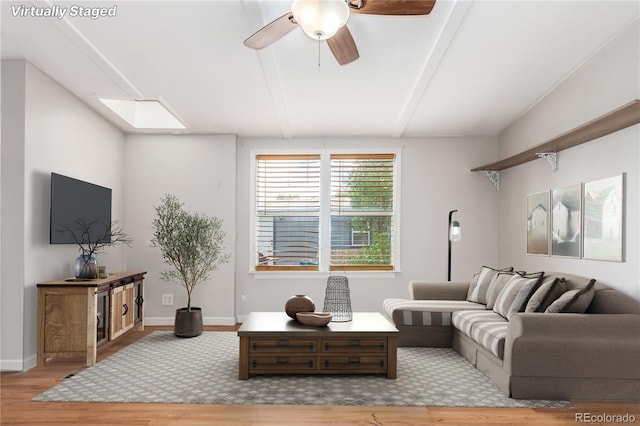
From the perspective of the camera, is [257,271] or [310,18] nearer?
[310,18]

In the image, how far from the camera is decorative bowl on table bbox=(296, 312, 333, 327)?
4145 mm

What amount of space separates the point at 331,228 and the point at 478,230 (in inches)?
77.6

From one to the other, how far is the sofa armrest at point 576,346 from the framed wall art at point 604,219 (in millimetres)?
675

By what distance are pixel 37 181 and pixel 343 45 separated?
3.00m

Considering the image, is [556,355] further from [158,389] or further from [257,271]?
[257,271]

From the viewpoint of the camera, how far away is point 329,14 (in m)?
2.49

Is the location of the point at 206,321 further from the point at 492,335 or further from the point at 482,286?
the point at 492,335

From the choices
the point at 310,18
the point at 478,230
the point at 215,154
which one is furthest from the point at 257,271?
the point at 310,18

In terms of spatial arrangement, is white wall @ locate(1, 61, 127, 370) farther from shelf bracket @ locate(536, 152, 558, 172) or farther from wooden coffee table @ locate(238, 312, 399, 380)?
shelf bracket @ locate(536, 152, 558, 172)

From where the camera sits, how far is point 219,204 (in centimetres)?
665

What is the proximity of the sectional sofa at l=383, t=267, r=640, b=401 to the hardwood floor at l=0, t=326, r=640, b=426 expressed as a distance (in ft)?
0.53

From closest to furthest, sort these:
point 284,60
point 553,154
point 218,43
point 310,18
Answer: point 310,18, point 218,43, point 284,60, point 553,154

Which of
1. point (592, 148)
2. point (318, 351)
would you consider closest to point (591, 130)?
point (592, 148)

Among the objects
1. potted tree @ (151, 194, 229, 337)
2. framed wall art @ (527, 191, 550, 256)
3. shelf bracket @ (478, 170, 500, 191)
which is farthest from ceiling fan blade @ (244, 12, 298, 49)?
shelf bracket @ (478, 170, 500, 191)
